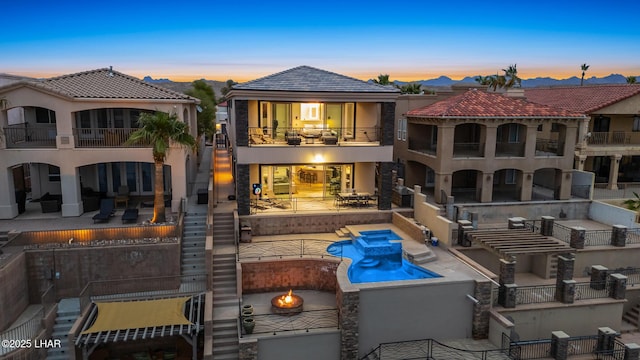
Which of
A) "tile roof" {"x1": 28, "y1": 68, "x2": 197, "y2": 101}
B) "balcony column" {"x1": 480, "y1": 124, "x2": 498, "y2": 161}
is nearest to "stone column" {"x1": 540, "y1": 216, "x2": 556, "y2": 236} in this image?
"balcony column" {"x1": 480, "y1": 124, "x2": 498, "y2": 161}

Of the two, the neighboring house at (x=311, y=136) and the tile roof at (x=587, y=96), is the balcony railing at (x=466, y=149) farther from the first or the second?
the tile roof at (x=587, y=96)

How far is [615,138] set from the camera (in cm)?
3425

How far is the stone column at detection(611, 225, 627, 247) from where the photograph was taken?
23.5m

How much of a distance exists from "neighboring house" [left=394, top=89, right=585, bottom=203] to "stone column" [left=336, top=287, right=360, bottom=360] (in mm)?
12592

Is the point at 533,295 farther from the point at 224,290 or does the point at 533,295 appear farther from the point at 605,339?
the point at 224,290

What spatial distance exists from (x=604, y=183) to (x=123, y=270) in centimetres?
3278

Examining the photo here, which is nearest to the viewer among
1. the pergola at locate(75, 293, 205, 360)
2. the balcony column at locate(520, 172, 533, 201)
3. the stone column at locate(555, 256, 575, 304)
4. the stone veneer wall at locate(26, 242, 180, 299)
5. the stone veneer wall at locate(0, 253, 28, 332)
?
the pergola at locate(75, 293, 205, 360)

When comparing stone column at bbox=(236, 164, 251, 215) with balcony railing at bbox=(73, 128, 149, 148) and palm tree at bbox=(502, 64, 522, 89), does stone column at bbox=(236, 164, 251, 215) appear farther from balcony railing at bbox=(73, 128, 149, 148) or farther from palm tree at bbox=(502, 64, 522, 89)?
palm tree at bbox=(502, 64, 522, 89)

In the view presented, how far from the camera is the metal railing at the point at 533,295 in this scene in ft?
63.9

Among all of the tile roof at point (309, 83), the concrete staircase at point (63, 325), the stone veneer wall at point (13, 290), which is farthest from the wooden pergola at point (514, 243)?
the stone veneer wall at point (13, 290)

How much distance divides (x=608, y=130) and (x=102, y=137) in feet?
115

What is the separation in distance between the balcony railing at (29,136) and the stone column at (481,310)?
2284 centimetres

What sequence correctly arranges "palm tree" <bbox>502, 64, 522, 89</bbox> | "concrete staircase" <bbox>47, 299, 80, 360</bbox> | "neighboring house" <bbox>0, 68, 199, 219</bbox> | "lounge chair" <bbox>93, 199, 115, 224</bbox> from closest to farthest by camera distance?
"concrete staircase" <bbox>47, 299, 80, 360</bbox>
"lounge chair" <bbox>93, 199, 115, 224</bbox>
"neighboring house" <bbox>0, 68, 199, 219</bbox>
"palm tree" <bbox>502, 64, 522, 89</bbox>

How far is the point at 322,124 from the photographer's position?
28359mm
